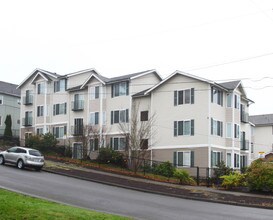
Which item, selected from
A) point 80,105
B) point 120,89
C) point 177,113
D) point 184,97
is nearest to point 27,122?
point 80,105

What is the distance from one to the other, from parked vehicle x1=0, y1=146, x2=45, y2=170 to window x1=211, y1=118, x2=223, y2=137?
54.1 feet

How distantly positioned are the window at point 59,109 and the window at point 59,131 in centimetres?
185

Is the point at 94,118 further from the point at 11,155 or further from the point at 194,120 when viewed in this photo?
the point at 11,155

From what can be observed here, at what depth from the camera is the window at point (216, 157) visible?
132 ft

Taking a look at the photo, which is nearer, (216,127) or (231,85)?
(216,127)

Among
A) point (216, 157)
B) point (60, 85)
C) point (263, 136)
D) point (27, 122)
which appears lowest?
point (216, 157)

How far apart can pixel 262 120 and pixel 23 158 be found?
45032 mm

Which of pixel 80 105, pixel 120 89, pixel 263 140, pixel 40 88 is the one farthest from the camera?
pixel 263 140

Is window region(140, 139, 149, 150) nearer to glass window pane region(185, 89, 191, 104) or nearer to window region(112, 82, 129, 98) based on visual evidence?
glass window pane region(185, 89, 191, 104)

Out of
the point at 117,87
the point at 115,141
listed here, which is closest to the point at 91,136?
the point at 115,141

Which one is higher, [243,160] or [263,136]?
[263,136]

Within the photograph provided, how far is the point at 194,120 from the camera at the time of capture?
41.0 m

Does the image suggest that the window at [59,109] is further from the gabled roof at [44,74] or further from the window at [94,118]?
the window at [94,118]

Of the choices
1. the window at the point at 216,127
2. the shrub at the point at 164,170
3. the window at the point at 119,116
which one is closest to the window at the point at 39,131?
the window at the point at 119,116
